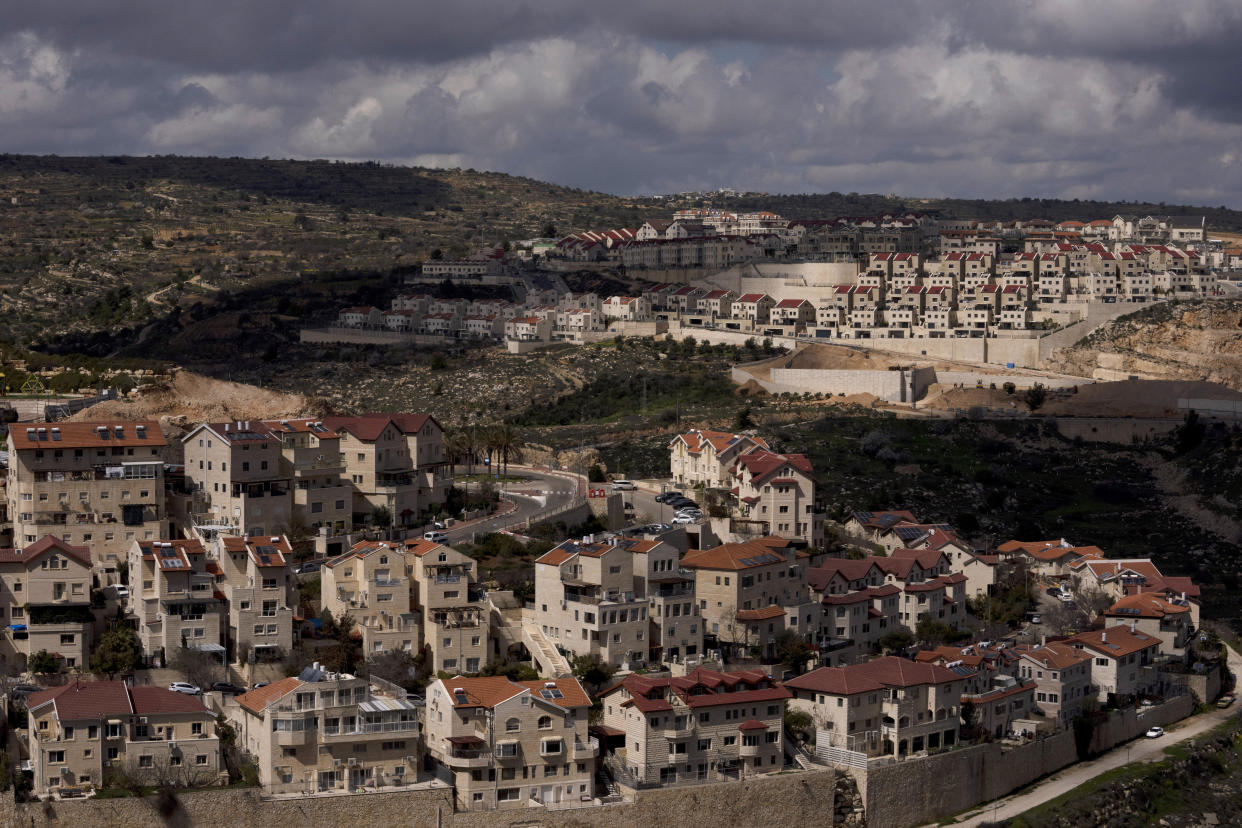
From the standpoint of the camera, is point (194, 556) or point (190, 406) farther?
point (190, 406)

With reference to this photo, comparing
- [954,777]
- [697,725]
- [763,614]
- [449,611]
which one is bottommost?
[954,777]

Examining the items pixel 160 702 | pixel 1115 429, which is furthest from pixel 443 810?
pixel 1115 429

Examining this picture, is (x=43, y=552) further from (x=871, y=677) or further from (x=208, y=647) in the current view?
(x=871, y=677)

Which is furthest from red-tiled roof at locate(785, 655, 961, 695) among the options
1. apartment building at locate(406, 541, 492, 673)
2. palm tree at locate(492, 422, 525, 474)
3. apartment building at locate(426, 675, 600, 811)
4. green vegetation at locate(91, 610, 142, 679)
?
palm tree at locate(492, 422, 525, 474)

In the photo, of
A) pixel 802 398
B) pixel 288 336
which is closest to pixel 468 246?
pixel 288 336

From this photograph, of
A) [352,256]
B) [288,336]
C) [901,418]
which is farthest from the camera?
[352,256]

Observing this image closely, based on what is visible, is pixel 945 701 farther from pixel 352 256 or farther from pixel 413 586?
pixel 352 256
